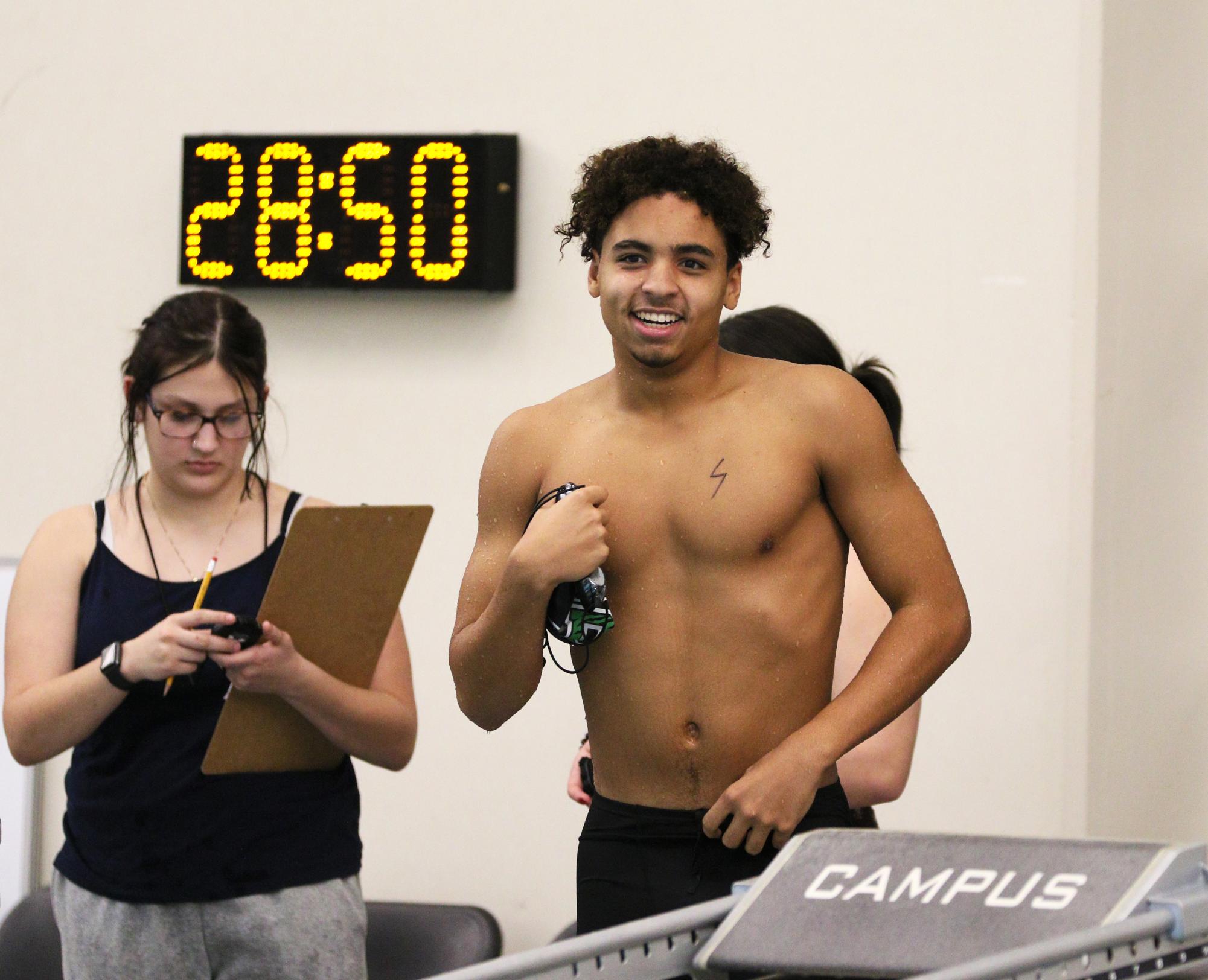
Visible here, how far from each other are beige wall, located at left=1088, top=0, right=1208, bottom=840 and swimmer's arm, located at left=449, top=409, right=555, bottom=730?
5.53 ft

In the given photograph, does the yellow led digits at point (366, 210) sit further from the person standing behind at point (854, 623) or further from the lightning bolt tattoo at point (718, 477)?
the lightning bolt tattoo at point (718, 477)

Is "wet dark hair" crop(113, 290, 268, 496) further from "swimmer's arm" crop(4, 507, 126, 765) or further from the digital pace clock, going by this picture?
the digital pace clock

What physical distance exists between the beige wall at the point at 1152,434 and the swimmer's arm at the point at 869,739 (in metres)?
1.19

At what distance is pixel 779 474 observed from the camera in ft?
5.26

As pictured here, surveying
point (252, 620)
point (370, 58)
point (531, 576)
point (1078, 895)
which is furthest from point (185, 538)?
point (370, 58)

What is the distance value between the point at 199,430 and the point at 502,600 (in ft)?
2.18

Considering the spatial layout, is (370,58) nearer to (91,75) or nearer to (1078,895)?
(91,75)

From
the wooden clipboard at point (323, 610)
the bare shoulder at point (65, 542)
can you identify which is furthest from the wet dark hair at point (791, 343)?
A: the bare shoulder at point (65, 542)

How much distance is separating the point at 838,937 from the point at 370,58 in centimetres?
262

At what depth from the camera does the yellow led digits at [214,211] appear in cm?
322

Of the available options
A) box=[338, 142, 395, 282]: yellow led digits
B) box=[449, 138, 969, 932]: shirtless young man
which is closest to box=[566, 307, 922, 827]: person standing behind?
box=[449, 138, 969, 932]: shirtless young man

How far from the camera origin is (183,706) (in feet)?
6.53

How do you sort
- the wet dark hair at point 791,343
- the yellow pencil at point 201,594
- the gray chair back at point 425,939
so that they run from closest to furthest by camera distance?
the yellow pencil at point 201,594
the wet dark hair at point 791,343
the gray chair back at point 425,939

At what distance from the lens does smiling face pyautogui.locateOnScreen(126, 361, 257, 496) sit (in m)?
2.02
